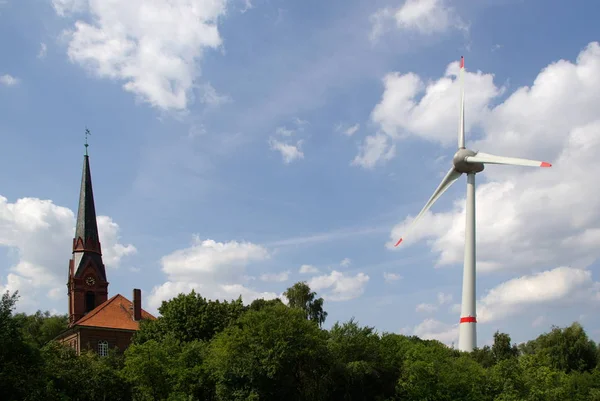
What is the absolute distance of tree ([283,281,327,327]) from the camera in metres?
Answer: 92.8

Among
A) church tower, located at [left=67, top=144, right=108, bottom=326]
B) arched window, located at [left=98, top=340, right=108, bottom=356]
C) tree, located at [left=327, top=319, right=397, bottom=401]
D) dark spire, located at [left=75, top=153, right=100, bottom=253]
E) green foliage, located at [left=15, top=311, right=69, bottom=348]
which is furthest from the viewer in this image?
green foliage, located at [left=15, top=311, right=69, bottom=348]

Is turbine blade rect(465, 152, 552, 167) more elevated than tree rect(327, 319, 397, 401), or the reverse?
turbine blade rect(465, 152, 552, 167)

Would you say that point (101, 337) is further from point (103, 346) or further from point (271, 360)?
point (271, 360)

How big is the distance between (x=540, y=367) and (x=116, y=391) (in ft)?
106

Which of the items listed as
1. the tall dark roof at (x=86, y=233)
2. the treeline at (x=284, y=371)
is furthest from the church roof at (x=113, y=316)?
the treeline at (x=284, y=371)

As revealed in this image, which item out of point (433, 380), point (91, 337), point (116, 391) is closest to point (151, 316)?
point (91, 337)

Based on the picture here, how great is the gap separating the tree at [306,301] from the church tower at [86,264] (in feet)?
90.5

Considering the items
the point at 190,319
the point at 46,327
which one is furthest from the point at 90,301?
the point at 190,319

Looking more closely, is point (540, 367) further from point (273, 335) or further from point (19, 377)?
point (19, 377)

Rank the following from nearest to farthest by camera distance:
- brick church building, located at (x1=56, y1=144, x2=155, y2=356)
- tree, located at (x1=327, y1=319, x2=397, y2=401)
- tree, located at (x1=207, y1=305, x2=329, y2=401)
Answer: tree, located at (x1=207, y1=305, x2=329, y2=401) → tree, located at (x1=327, y1=319, x2=397, y2=401) → brick church building, located at (x1=56, y1=144, x2=155, y2=356)

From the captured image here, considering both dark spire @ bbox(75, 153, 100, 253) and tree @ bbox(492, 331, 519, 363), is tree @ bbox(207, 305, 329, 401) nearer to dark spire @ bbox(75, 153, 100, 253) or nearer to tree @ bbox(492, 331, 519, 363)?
tree @ bbox(492, 331, 519, 363)

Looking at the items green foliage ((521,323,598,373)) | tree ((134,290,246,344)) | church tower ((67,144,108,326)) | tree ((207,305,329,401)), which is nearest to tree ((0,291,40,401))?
tree ((207,305,329,401))

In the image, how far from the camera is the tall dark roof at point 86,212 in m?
96.9

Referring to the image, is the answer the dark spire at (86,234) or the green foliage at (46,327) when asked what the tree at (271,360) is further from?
the green foliage at (46,327)
